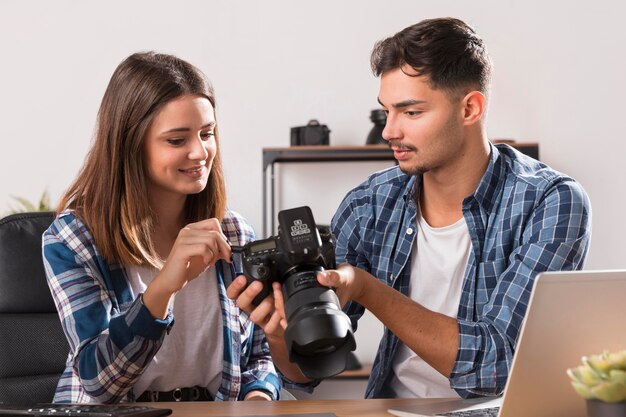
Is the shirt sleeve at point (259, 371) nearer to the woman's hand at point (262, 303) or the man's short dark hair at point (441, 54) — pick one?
the woman's hand at point (262, 303)

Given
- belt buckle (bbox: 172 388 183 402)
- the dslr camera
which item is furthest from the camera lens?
belt buckle (bbox: 172 388 183 402)

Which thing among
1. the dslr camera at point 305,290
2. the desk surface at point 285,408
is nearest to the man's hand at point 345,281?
the dslr camera at point 305,290

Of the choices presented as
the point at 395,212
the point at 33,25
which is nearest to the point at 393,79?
the point at 395,212

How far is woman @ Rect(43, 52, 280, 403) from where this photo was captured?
61.6 inches

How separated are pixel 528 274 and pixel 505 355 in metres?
0.16

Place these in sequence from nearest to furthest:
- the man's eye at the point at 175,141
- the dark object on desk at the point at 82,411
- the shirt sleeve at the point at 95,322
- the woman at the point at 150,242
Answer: the dark object on desk at the point at 82,411 < the shirt sleeve at the point at 95,322 < the woman at the point at 150,242 < the man's eye at the point at 175,141

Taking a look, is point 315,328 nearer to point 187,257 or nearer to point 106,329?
point 187,257

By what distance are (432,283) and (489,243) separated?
0.48 feet

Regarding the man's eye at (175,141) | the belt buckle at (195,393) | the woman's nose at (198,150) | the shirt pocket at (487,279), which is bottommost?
the belt buckle at (195,393)

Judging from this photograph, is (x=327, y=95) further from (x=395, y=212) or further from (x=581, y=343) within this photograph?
(x=581, y=343)

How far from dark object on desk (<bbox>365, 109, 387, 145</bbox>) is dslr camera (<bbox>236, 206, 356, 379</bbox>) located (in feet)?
7.83

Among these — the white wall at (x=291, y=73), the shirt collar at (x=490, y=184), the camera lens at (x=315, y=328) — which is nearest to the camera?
the camera lens at (x=315, y=328)

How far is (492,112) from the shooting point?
3852 millimetres

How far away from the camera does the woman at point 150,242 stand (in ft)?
5.13
